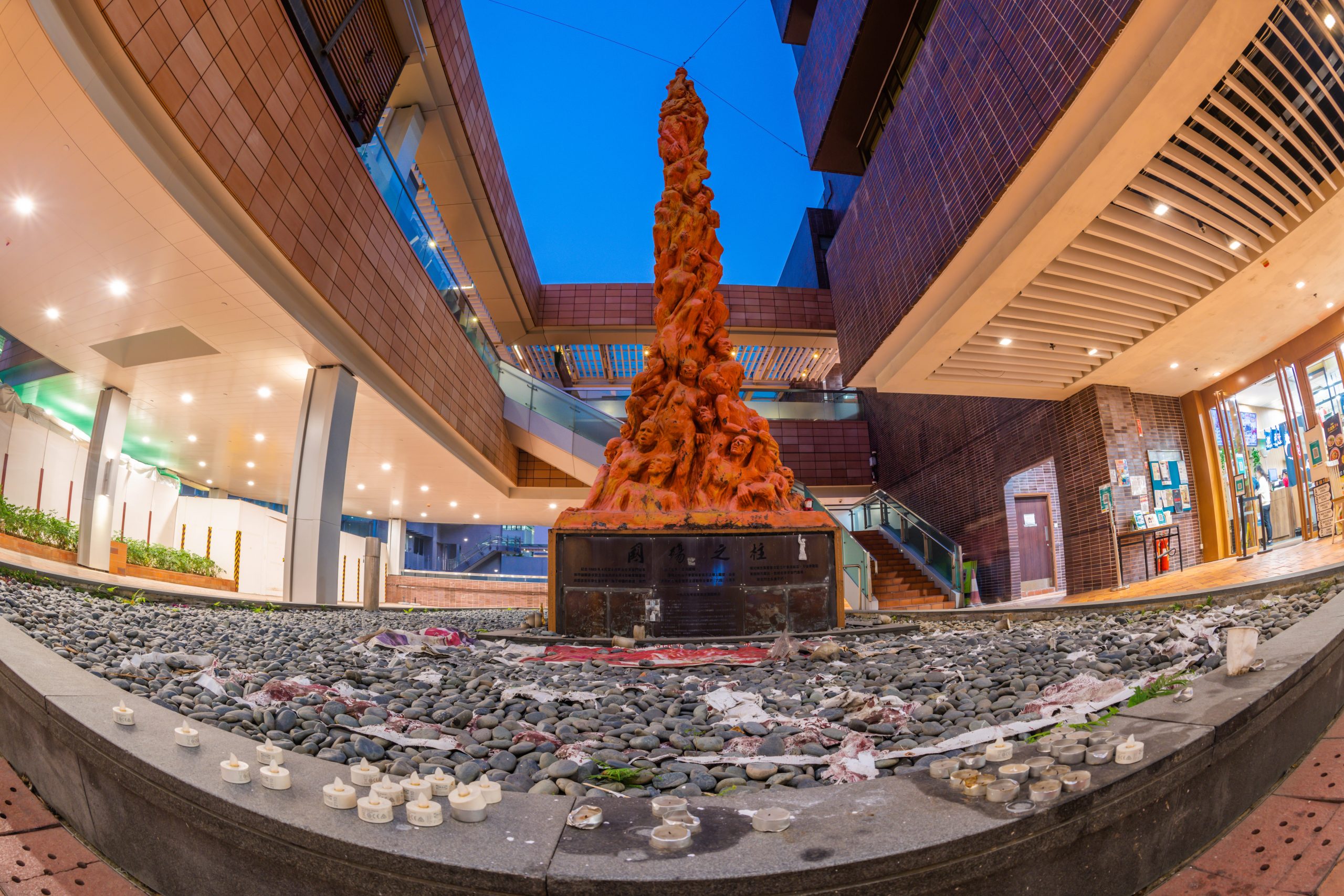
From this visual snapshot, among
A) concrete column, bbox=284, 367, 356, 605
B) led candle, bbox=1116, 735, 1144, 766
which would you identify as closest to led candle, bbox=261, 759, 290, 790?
led candle, bbox=1116, 735, 1144, 766

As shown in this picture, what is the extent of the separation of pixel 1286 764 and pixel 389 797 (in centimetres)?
195

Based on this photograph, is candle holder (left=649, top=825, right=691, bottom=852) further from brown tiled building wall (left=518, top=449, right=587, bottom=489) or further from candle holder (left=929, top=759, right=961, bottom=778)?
brown tiled building wall (left=518, top=449, right=587, bottom=489)

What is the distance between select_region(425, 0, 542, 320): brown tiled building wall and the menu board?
12.9 metres

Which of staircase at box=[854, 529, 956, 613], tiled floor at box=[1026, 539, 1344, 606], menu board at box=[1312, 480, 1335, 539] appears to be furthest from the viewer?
staircase at box=[854, 529, 956, 613]

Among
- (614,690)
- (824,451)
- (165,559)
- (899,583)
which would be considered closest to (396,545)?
(165,559)

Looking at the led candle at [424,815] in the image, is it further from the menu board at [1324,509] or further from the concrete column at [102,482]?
the concrete column at [102,482]

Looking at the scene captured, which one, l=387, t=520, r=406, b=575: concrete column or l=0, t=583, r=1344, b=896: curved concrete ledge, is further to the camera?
l=387, t=520, r=406, b=575: concrete column

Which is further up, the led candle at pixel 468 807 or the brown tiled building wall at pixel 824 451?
the brown tiled building wall at pixel 824 451

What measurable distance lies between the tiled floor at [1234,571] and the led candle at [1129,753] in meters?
4.73

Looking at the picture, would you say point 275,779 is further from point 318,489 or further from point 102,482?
point 102,482

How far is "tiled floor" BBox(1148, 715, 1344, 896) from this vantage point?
111 centimetres

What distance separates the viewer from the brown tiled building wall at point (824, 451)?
55.3ft

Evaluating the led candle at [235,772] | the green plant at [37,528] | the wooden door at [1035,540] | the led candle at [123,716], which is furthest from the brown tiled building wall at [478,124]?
the wooden door at [1035,540]

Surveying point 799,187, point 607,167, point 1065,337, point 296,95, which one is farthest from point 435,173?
point 607,167
